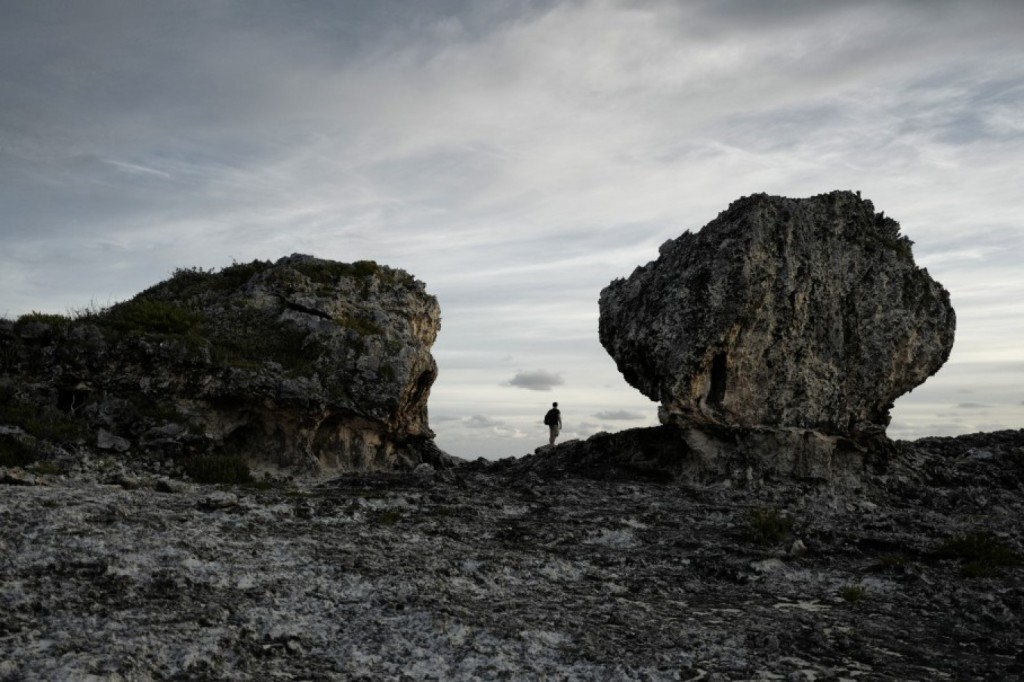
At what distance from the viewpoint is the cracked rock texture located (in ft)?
85.5

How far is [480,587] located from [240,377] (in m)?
15.7

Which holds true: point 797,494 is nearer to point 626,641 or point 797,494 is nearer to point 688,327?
point 688,327

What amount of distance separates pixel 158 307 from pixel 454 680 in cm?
2323

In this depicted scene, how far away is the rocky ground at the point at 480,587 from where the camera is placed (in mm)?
11367

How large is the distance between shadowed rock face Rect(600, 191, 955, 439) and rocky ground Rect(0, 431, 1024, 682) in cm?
545

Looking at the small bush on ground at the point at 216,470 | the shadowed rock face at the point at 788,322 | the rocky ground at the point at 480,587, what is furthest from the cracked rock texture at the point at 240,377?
the shadowed rock face at the point at 788,322

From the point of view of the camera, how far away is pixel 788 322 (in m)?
27.5


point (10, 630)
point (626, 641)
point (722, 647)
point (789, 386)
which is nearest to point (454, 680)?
point (626, 641)

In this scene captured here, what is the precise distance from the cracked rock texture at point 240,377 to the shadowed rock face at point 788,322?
8557 mm

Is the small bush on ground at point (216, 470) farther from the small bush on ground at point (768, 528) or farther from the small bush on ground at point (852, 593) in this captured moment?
the small bush on ground at point (852, 593)

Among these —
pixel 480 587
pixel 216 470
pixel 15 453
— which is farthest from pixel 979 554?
pixel 15 453

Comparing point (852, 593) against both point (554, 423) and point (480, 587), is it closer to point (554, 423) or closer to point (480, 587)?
point (480, 587)

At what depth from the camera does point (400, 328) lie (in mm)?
33312

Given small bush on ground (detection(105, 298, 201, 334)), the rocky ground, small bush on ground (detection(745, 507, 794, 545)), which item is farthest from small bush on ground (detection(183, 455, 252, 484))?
small bush on ground (detection(745, 507, 794, 545))
